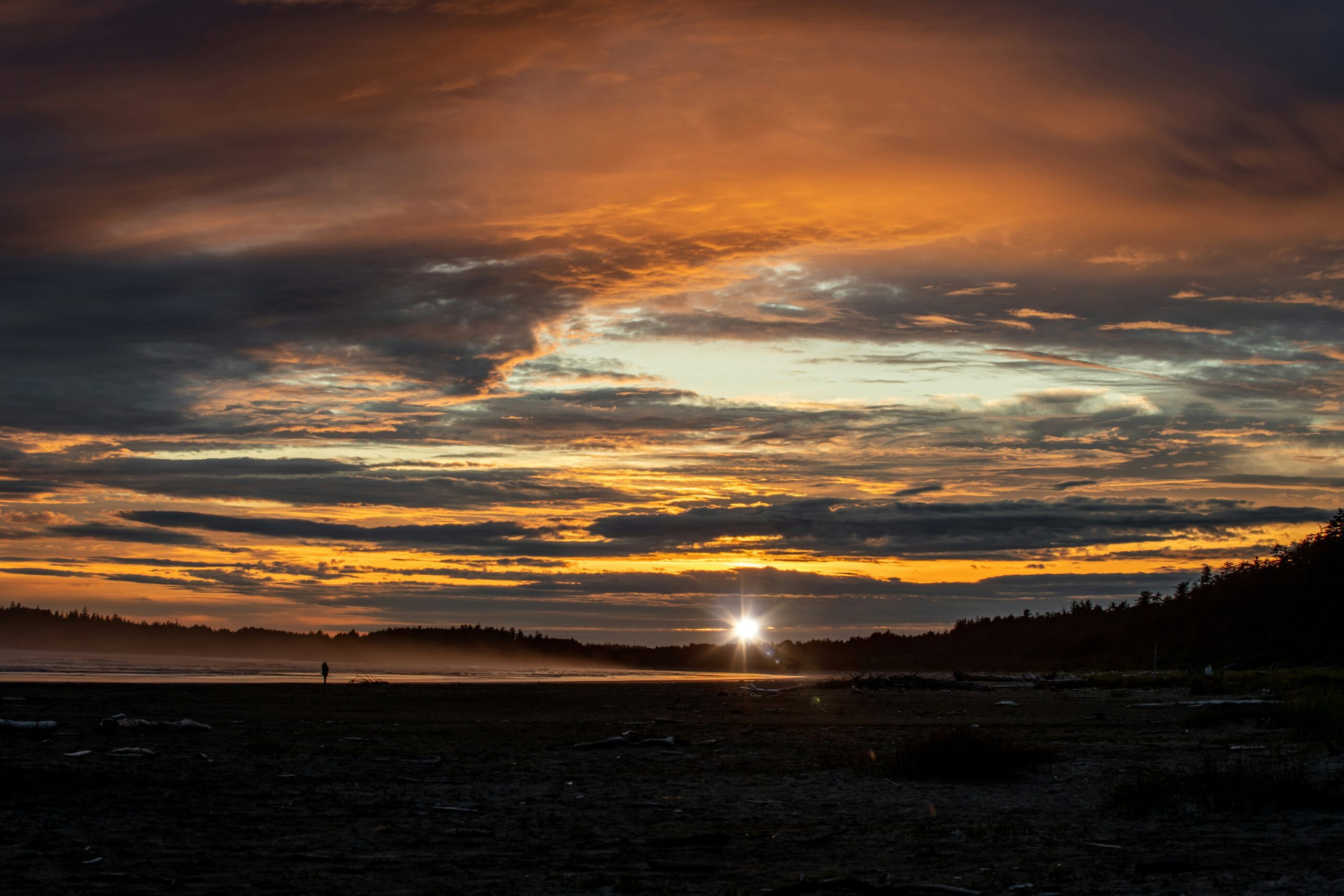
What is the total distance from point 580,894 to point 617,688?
55563 mm

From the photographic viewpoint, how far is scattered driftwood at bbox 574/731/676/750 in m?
24.5

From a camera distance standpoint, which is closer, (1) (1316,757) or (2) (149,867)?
(2) (149,867)

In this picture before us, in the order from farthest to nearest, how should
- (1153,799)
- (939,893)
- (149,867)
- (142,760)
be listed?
(142,760) → (1153,799) → (149,867) → (939,893)

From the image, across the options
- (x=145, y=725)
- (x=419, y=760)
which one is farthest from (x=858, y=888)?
(x=145, y=725)

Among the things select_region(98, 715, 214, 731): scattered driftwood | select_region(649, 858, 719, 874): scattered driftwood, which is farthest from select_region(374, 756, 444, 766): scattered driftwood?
select_region(649, 858, 719, 874): scattered driftwood

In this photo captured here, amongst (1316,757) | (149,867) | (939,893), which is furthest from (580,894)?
(1316,757)

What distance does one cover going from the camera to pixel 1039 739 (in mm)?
25188

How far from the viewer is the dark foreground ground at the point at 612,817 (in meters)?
10.5

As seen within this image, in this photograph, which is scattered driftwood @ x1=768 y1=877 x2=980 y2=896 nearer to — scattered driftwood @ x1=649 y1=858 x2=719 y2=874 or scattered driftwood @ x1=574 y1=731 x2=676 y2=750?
scattered driftwood @ x1=649 y1=858 x2=719 y2=874

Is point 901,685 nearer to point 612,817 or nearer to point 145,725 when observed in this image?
point 145,725

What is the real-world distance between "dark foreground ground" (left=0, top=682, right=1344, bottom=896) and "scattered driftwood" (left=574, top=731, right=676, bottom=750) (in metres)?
0.67

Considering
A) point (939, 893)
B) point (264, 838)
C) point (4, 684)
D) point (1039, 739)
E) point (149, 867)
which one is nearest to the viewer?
point (939, 893)

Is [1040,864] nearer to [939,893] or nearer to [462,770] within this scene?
[939,893]

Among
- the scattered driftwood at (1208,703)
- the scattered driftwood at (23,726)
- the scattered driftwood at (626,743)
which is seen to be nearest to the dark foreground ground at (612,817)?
the scattered driftwood at (23,726)
